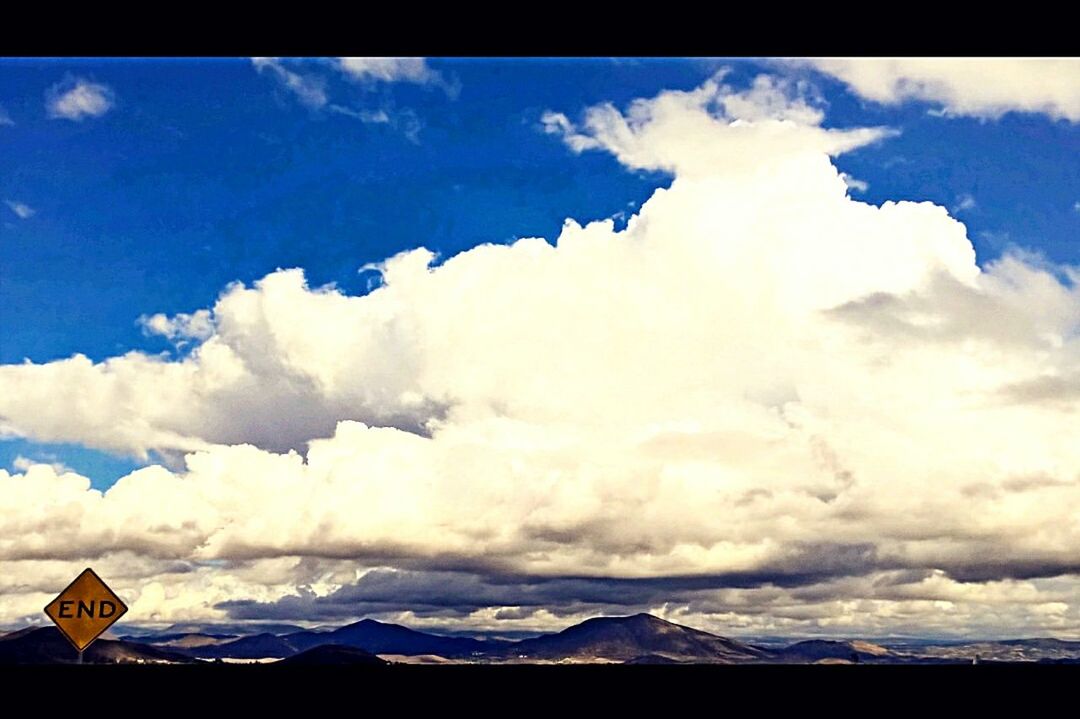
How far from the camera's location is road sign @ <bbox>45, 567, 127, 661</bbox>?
12594mm

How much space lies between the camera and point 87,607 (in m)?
12.9

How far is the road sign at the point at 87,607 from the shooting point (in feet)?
41.3
